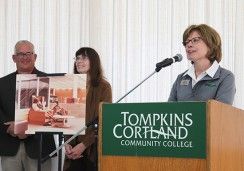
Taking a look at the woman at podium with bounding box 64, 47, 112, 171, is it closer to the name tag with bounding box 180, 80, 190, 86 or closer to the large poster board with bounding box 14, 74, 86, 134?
the large poster board with bounding box 14, 74, 86, 134

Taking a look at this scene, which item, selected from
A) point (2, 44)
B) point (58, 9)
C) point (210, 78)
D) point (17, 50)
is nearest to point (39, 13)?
point (58, 9)

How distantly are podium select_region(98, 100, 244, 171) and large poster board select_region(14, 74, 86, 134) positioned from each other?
0.96 metres

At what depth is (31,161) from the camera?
345cm

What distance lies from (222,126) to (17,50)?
2301mm

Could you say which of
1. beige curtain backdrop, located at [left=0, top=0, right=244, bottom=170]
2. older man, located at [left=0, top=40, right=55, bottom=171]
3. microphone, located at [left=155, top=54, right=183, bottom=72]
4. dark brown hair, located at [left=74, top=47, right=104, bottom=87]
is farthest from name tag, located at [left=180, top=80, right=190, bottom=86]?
beige curtain backdrop, located at [left=0, top=0, right=244, bottom=170]

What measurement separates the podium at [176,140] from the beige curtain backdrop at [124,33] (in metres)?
2.21

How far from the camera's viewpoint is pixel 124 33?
4340mm

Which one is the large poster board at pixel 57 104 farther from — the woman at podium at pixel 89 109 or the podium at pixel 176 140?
the podium at pixel 176 140

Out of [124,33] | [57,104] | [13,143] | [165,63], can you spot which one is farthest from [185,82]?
[124,33]

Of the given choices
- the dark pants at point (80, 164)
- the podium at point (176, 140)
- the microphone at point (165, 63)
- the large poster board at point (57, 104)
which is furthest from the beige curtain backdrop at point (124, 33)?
the podium at point (176, 140)

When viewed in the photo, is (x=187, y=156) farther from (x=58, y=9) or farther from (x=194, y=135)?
(x=58, y=9)

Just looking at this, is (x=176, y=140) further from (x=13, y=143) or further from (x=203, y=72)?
(x=13, y=143)

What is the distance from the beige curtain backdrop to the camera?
3.99 m

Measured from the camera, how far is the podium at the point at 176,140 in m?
1.64
